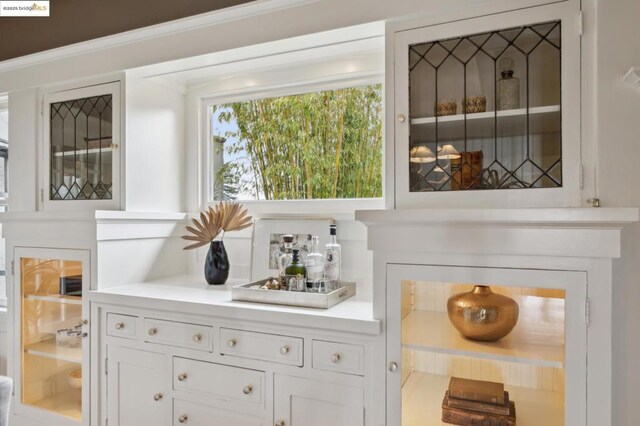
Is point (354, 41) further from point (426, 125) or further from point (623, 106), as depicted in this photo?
point (623, 106)

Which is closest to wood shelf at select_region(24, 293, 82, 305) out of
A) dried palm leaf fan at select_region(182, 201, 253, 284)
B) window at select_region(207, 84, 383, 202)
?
dried palm leaf fan at select_region(182, 201, 253, 284)

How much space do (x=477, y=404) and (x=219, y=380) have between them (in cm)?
98

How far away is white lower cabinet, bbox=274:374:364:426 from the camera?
1508 mm

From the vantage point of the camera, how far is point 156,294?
193 cm

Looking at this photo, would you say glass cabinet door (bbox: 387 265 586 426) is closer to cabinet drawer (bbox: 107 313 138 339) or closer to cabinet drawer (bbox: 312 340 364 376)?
cabinet drawer (bbox: 312 340 364 376)

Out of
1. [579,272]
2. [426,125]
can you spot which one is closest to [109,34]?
[426,125]

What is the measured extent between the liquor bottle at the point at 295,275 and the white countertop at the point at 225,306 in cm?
13

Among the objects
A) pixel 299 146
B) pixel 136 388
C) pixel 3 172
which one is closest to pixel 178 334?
pixel 136 388

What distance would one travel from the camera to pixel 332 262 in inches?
74.8

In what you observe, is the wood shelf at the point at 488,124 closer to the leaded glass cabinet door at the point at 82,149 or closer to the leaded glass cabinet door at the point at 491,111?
the leaded glass cabinet door at the point at 491,111

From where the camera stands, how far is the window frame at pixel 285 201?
2.10m

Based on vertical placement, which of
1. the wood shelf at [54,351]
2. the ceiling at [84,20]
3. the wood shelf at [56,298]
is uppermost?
the ceiling at [84,20]

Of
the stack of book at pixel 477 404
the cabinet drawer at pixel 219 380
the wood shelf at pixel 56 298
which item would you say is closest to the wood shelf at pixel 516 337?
the stack of book at pixel 477 404

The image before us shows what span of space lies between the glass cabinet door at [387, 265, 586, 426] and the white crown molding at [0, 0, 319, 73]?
1.19 meters
